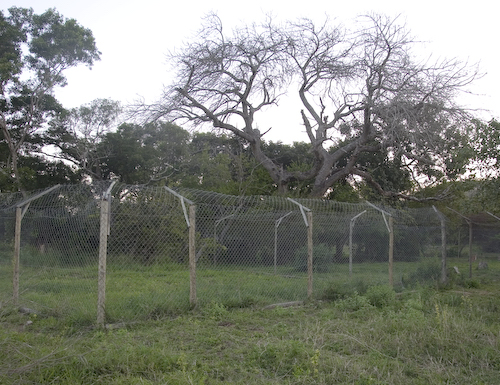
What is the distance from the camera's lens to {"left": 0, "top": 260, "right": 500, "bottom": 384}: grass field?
13.4 ft

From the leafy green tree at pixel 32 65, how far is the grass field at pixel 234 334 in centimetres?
1396

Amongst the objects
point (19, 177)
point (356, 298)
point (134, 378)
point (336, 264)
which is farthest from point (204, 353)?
point (19, 177)

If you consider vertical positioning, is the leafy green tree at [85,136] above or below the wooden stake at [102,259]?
above

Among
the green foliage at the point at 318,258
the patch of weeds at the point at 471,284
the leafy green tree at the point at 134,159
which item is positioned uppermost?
the leafy green tree at the point at 134,159

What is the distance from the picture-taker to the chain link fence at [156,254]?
21.3 feet

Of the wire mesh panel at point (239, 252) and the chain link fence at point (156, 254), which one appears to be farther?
the wire mesh panel at point (239, 252)

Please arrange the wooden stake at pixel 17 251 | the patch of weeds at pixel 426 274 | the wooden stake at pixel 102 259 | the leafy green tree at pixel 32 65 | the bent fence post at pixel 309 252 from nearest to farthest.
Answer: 1. the wooden stake at pixel 102 259
2. the wooden stake at pixel 17 251
3. the bent fence post at pixel 309 252
4. the patch of weeds at pixel 426 274
5. the leafy green tree at pixel 32 65

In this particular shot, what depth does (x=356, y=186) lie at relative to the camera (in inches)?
826

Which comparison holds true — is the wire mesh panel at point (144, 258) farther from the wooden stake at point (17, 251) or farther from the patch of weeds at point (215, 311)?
the wooden stake at point (17, 251)

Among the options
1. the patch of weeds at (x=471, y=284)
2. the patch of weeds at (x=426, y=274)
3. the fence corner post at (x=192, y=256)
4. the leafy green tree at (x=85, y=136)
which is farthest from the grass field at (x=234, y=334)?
the leafy green tree at (x=85, y=136)

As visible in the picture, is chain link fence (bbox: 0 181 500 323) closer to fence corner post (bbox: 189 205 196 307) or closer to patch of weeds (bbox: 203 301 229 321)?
fence corner post (bbox: 189 205 196 307)

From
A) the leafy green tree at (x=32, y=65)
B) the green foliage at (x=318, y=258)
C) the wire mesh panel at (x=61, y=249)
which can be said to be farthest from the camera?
the leafy green tree at (x=32, y=65)

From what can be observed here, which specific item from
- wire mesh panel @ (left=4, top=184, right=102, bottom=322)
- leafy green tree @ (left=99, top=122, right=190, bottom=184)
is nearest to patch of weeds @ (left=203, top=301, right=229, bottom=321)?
wire mesh panel @ (left=4, top=184, right=102, bottom=322)

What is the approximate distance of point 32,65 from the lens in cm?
2103
